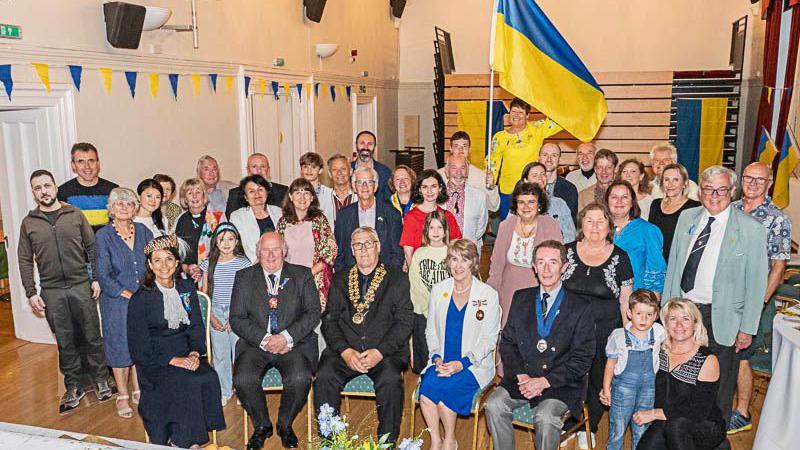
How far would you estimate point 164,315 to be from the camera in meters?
3.91

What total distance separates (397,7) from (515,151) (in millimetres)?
7818

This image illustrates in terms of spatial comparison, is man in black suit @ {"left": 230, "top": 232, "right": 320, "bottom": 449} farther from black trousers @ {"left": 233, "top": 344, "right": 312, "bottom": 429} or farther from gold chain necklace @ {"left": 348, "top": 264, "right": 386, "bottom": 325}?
gold chain necklace @ {"left": 348, "top": 264, "right": 386, "bottom": 325}

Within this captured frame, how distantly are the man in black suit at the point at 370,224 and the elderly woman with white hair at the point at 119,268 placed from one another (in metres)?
1.40

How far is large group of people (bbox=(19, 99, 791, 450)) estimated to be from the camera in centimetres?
364

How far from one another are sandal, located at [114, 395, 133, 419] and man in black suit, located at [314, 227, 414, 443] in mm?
1423

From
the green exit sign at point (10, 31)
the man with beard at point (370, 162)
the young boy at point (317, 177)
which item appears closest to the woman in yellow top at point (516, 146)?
the man with beard at point (370, 162)

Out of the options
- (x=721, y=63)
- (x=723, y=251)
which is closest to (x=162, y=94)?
(x=723, y=251)

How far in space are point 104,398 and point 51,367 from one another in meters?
0.92

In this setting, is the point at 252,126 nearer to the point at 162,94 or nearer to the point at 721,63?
the point at 162,94

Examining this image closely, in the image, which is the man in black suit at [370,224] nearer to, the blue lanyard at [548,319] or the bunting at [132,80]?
the blue lanyard at [548,319]

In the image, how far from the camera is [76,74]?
526 centimetres

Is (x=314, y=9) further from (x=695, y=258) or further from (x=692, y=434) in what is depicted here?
(x=692, y=434)

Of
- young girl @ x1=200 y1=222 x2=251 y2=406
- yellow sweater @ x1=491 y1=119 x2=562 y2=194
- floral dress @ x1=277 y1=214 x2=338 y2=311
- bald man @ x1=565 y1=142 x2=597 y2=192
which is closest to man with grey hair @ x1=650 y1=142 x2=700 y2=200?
bald man @ x1=565 y1=142 x2=597 y2=192

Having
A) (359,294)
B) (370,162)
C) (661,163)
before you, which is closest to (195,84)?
(370,162)
